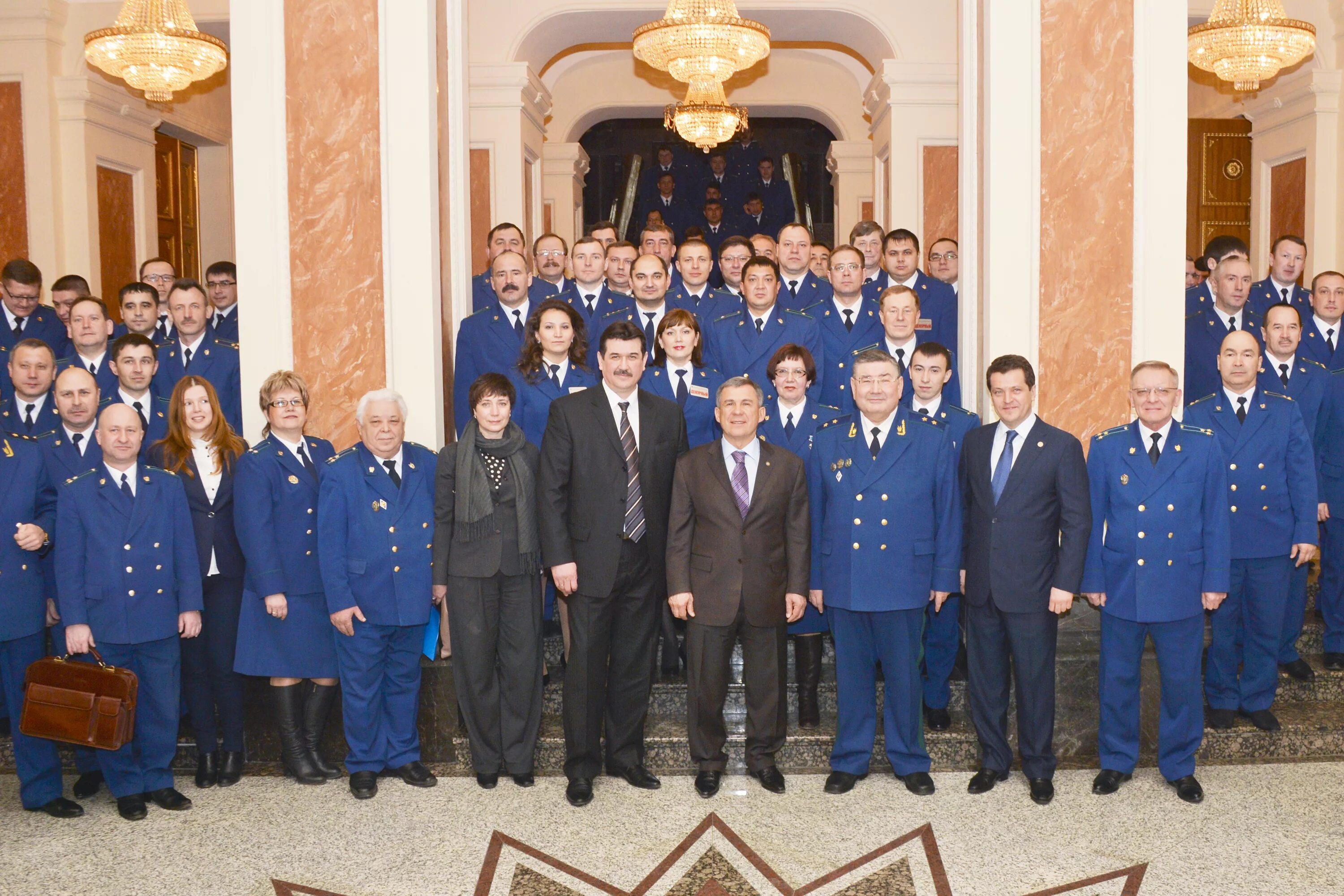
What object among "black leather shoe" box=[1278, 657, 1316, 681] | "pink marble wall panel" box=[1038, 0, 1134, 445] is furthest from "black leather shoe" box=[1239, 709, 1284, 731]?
"pink marble wall panel" box=[1038, 0, 1134, 445]

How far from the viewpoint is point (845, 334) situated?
525 cm

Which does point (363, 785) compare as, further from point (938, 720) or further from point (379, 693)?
point (938, 720)

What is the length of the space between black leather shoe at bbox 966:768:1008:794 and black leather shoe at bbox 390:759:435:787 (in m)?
1.70

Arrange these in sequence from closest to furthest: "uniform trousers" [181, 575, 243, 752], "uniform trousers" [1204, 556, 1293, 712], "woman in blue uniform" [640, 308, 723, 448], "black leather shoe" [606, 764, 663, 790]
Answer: "black leather shoe" [606, 764, 663, 790], "uniform trousers" [181, 575, 243, 752], "uniform trousers" [1204, 556, 1293, 712], "woman in blue uniform" [640, 308, 723, 448]

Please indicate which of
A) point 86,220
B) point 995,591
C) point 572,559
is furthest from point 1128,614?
point 86,220

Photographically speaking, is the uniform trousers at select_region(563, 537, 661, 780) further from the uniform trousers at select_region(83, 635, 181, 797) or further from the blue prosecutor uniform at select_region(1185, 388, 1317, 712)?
the blue prosecutor uniform at select_region(1185, 388, 1317, 712)

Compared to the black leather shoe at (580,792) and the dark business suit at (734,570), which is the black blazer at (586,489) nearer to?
the dark business suit at (734,570)

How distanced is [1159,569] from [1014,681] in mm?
640

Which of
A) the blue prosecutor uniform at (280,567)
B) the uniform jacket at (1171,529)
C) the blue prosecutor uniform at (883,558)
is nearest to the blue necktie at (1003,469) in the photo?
the blue prosecutor uniform at (883,558)

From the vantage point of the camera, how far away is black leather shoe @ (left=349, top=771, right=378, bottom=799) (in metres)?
4.17

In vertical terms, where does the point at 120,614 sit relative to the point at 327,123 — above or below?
below

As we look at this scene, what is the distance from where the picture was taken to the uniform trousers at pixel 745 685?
4102mm

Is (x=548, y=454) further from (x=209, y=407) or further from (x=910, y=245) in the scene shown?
(x=910, y=245)

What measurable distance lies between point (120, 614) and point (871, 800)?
2.67 m
